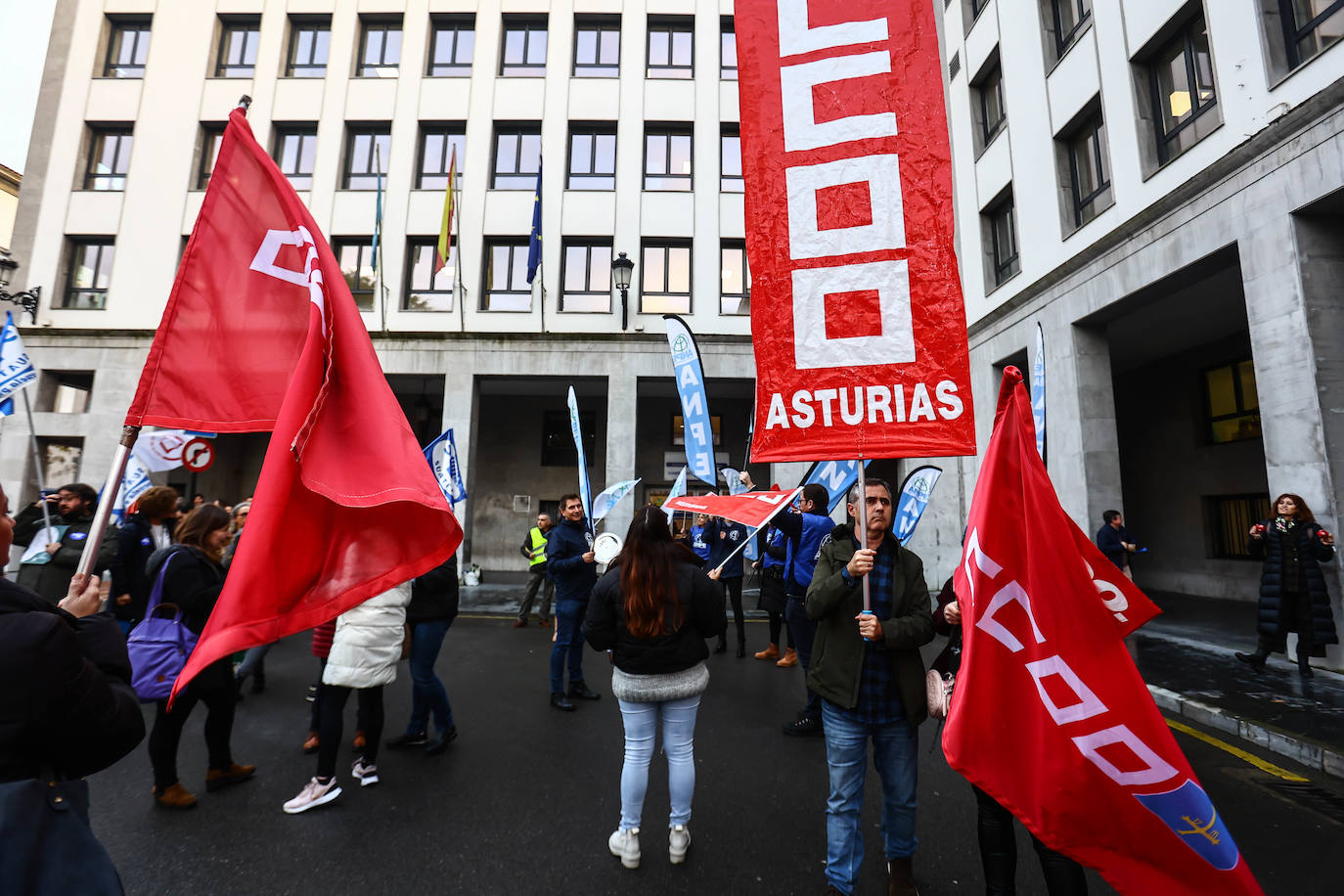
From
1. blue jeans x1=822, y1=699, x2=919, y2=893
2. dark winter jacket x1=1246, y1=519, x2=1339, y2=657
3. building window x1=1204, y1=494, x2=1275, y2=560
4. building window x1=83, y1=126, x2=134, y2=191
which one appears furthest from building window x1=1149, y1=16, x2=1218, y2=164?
building window x1=83, y1=126, x2=134, y2=191

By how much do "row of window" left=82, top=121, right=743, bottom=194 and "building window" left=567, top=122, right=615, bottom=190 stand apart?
0.02 meters

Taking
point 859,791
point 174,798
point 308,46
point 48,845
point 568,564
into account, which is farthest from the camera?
point 308,46

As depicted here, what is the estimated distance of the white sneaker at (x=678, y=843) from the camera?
11.0 ft

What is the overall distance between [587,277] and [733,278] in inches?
152

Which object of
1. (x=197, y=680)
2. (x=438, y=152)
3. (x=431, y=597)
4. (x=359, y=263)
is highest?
(x=438, y=152)

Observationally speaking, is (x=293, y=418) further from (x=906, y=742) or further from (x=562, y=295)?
(x=562, y=295)

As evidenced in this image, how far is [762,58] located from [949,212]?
1287mm

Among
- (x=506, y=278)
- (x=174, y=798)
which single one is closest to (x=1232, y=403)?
(x=506, y=278)

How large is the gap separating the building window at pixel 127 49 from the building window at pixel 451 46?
7.97 m

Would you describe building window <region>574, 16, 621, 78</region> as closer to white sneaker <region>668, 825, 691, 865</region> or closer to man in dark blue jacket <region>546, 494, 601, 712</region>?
man in dark blue jacket <region>546, 494, 601, 712</region>

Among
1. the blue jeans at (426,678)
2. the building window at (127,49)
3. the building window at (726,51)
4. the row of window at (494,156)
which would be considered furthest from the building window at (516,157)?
the blue jeans at (426,678)

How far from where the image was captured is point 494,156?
672 inches

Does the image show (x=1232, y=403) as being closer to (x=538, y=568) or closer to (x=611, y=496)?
(x=611, y=496)

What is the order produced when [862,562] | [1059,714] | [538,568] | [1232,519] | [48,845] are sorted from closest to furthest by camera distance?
[48,845]
[1059,714]
[862,562]
[538,568]
[1232,519]
